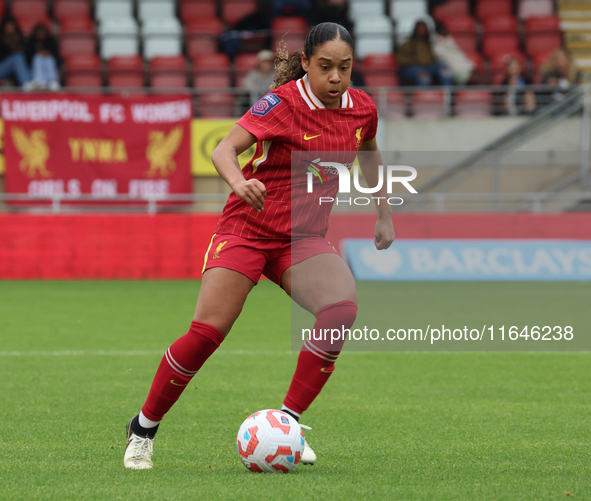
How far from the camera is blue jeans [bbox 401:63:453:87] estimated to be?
54.3ft

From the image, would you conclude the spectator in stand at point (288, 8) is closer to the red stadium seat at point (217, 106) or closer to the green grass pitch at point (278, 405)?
the red stadium seat at point (217, 106)

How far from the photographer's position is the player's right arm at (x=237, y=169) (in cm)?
333

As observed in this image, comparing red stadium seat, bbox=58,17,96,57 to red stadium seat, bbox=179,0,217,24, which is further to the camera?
red stadium seat, bbox=179,0,217,24

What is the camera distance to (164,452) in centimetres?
405

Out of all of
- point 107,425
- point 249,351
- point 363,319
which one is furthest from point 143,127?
point 107,425

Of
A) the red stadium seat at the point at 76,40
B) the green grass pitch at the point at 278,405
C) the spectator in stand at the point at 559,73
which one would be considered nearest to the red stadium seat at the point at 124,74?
the red stadium seat at the point at 76,40

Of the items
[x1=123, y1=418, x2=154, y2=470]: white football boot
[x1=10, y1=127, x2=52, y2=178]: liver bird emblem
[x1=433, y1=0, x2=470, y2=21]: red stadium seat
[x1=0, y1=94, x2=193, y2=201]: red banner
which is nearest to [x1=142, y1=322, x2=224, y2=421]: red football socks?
[x1=123, y1=418, x2=154, y2=470]: white football boot

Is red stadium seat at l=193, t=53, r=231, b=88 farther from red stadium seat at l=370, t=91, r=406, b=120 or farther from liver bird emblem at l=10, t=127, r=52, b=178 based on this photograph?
liver bird emblem at l=10, t=127, r=52, b=178

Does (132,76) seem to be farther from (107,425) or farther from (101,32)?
(107,425)

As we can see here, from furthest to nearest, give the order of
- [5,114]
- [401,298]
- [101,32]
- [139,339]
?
[101,32] < [5,114] < [401,298] < [139,339]

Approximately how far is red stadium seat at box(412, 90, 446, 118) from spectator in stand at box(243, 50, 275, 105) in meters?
2.91

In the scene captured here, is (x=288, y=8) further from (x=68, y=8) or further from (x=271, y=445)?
(x=271, y=445)

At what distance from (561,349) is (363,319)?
241 centimetres

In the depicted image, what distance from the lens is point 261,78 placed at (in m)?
15.6
